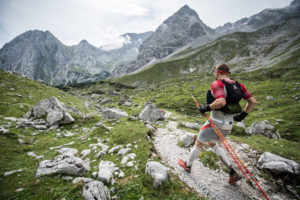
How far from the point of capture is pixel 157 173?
5293 mm

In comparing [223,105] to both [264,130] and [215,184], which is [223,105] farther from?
[264,130]

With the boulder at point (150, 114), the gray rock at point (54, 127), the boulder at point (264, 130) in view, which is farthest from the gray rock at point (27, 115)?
the boulder at point (264, 130)

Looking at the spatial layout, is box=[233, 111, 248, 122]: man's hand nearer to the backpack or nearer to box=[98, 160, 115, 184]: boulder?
the backpack

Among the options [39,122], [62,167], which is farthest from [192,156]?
[39,122]

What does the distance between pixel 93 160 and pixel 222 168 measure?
24.7 feet

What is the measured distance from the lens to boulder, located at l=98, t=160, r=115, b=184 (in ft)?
17.1

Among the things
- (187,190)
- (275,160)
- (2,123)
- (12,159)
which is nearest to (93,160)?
(12,159)

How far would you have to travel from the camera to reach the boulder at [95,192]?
4180 mm

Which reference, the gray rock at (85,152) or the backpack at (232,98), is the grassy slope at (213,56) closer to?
the gray rock at (85,152)

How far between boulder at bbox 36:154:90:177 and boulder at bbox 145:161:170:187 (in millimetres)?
3099

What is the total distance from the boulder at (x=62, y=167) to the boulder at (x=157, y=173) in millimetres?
3099

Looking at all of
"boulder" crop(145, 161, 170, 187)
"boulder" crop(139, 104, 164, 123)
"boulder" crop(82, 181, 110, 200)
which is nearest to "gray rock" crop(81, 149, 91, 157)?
"boulder" crop(82, 181, 110, 200)

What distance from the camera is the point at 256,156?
8.33 meters

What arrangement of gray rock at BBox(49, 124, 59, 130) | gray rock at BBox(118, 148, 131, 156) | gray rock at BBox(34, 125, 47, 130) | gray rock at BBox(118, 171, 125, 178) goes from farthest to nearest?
gray rock at BBox(49, 124, 59, 130) → gray rock at BBox(34, 125, 47, 130) → gray rock at BBox(118, 148, 131, 156) → gray rock at BBox(118, 171, 125, 178)
